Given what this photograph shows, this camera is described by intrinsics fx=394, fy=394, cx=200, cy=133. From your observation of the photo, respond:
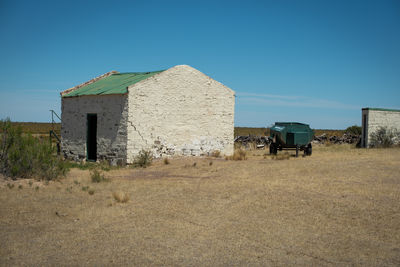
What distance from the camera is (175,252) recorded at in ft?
19.2

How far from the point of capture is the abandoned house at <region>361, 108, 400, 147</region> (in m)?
23.5

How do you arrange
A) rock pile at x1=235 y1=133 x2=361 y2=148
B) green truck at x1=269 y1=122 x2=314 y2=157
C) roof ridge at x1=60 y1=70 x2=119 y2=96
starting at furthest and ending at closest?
rock pile at x1=235 y1=133 x2=361 y2=148, roof ridge at x1=60 y1=70 x2=119 y2=96, green truck at x1=269 y1=122 x2=314 y2=157

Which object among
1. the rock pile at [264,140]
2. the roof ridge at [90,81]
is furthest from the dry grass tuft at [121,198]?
→ the rock pile at [264,140]

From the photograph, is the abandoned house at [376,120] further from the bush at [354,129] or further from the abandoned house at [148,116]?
the bush at [354,129]

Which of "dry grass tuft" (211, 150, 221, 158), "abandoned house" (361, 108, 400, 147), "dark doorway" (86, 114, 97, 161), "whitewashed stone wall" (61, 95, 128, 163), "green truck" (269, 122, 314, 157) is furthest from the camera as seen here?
"abandoned house" (361, 108, 400, 147)

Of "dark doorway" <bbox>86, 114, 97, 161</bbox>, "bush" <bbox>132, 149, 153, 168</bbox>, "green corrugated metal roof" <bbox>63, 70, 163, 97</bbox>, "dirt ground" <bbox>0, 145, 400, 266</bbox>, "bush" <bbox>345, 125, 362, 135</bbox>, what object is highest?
"green corrugated metal roof" <bbox>63, 70, 163, 97</bbox>

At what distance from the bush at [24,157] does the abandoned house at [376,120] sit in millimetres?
18228

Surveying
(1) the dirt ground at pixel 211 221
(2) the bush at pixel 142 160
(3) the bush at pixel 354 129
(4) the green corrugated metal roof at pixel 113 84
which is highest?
(4) the green corrugated metal roof at pixel 113 84

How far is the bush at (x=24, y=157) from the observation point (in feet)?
38.1

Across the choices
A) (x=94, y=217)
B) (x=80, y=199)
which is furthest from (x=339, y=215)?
(x=80, y=199)

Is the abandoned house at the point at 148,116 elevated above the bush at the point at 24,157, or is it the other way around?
the abandoned house at the point at 148,116

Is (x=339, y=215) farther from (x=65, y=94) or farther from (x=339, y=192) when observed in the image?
(x=65, y=94)

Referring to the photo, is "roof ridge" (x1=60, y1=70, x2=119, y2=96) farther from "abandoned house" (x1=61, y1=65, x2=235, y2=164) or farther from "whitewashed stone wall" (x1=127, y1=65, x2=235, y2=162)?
"whitewashed stone wall" (x1=127, y1=65, x2=235, y2=162)

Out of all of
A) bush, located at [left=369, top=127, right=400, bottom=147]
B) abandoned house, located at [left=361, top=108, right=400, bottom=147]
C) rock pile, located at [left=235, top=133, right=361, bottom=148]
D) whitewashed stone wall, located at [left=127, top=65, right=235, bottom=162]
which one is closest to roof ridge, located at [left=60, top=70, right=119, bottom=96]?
whitewashed stone wall, located at [left=127, top=65, right=235, bottom=162]
